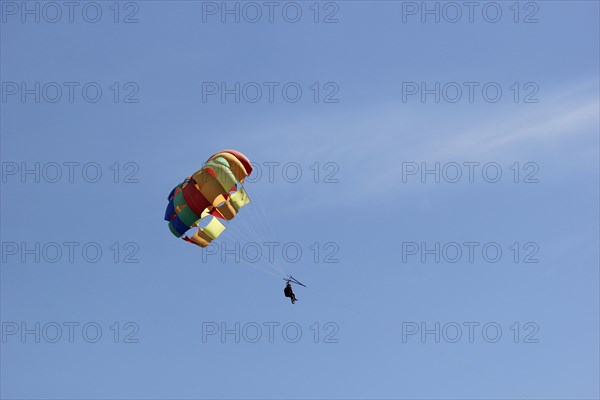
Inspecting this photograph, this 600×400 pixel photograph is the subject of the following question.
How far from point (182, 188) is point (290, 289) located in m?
7.10

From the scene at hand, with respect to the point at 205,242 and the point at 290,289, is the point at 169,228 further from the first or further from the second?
the point at 290,289

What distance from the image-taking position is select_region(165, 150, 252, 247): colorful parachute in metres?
74.6

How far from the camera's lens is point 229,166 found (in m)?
75.4

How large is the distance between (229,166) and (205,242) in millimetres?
4159

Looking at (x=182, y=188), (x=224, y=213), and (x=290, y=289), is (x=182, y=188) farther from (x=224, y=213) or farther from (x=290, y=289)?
(x=290, y=289)

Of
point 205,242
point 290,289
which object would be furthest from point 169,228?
point 290,289

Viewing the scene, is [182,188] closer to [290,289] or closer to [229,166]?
[229,166]

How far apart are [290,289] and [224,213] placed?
16.2 ft

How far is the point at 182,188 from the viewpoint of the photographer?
75.8m

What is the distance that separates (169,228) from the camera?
7675cm

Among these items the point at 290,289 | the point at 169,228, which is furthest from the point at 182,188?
the point at 290,289

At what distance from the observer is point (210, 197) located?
7462 cm

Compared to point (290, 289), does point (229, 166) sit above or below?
above

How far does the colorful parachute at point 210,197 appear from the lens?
245 feet
